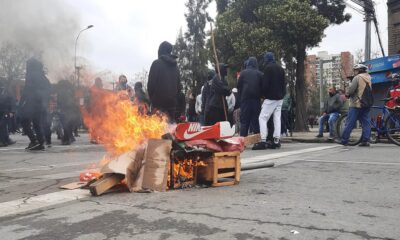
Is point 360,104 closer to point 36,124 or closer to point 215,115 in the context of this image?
point 215,115

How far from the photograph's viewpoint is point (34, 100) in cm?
987

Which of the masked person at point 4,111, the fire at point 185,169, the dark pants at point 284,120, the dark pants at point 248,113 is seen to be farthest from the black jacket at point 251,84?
the masked person at point 4,111

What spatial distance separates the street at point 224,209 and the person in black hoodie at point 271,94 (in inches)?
144

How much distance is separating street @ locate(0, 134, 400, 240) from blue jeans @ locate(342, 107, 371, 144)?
13.9 ft

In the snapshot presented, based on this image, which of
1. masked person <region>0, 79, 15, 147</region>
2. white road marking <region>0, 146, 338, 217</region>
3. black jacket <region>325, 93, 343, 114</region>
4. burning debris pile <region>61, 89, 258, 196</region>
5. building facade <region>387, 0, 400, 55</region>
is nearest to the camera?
white road marking <region>0, 146, 338, 217</region>

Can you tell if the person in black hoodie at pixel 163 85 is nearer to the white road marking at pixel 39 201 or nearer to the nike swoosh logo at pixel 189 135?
the nike swoosh logo at pixel 189 135

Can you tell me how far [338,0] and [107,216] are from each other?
20.5m

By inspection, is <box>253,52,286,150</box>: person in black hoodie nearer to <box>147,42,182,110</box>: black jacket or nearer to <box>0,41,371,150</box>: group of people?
<box>0,41,371,150</box>: group of people

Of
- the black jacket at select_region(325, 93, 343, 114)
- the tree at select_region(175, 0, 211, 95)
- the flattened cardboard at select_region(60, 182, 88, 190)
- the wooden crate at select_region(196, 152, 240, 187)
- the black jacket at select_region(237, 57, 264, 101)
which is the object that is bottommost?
the flattened cardboard at select_region(60, 182, 88, 190)

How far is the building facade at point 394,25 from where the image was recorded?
23.3m

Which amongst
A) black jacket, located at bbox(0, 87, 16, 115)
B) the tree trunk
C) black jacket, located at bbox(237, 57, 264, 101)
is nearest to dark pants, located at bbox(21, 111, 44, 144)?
black jacket, located at bbox(0, 87, 16, 115)

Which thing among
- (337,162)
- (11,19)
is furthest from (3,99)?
(337,162)

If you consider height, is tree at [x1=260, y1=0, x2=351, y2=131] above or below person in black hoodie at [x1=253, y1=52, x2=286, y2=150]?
above

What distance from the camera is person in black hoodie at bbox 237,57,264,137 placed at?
368 inches
